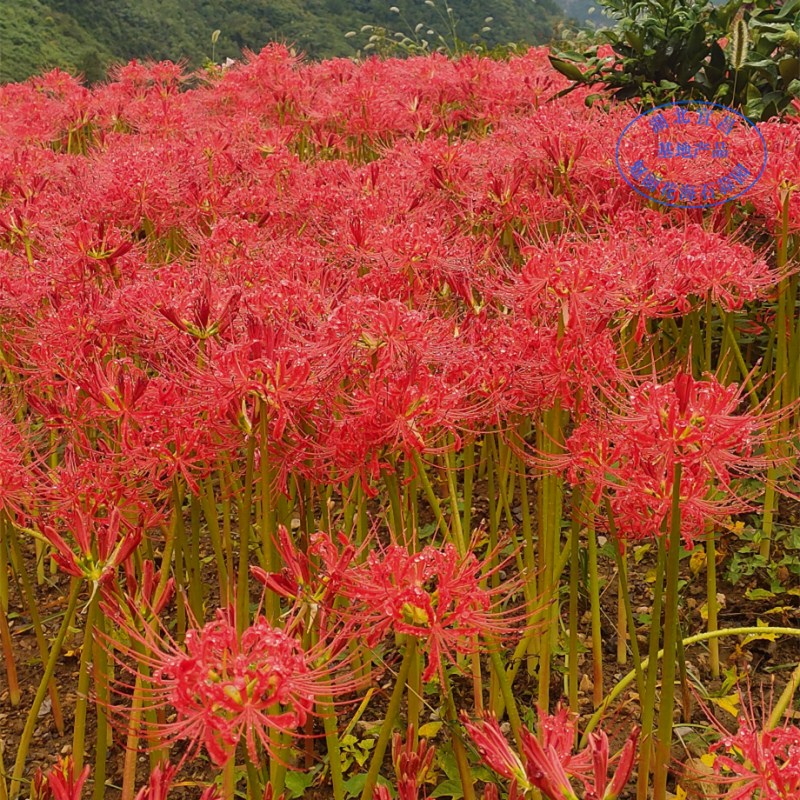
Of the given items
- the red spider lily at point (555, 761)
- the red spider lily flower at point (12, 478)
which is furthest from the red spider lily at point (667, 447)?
the red spider lily flower at point (12, 478)

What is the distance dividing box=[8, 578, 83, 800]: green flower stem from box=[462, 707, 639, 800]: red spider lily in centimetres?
83

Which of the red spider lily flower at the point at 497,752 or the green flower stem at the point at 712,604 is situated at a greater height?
the red spider lily flower at the point at 497,752

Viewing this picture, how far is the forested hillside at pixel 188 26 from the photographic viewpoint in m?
16.6

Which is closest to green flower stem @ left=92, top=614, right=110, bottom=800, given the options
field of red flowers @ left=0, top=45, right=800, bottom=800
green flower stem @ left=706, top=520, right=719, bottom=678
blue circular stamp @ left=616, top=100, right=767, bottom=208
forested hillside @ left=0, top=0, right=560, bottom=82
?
field of red flowers @ left=0, top=45, right=800, bottom=800

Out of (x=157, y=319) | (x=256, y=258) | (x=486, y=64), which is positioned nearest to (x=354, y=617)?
(x=157, y=319)

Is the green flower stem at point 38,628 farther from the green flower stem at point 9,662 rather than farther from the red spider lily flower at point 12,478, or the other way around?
the red spider lily flower at point 12,478

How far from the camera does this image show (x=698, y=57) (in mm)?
4273

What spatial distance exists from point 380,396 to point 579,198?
201cm

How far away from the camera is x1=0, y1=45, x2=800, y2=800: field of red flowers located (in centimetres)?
144

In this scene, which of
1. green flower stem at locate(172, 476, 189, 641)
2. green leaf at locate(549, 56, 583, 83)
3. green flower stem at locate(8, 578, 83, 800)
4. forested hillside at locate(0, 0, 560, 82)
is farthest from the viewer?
forested hillside at locate(0, 0, 560, 82)

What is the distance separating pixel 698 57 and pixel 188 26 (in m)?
18.2

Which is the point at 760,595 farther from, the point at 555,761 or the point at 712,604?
the point at 555,761

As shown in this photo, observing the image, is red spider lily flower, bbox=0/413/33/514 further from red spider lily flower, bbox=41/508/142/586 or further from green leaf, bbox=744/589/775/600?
green leaf, bbox=744/589/775/600

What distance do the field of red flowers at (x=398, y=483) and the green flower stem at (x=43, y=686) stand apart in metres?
0.01
